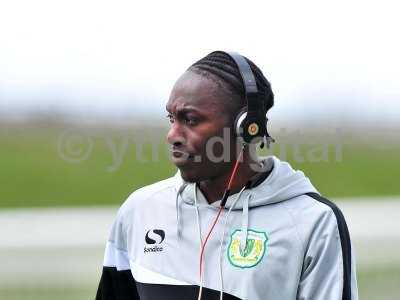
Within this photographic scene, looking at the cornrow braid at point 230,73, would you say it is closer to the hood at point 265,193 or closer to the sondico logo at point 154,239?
the hood at point 265,193

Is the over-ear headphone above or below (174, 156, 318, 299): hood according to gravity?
above

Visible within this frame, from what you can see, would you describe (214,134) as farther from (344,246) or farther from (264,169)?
(344,246)

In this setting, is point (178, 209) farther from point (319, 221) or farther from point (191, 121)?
point (319, 221)

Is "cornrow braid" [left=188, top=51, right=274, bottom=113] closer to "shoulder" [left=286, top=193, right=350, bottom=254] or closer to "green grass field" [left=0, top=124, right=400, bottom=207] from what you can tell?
"shoulder" [left=286, top=193, right=350, bottom=254]

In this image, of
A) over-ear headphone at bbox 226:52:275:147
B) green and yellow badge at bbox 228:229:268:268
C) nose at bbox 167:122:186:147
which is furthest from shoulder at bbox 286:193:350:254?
nose at bbox 167:122:186:147

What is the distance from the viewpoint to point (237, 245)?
8.48 ft

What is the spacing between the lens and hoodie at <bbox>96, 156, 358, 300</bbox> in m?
2.50

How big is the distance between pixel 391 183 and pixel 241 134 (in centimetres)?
1490

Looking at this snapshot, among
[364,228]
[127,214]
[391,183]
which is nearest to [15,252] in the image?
[364,228]

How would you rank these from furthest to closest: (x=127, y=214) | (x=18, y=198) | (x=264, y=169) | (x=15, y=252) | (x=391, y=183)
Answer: (x=391, y=183) → (x=18, y=198) → (x=15, y=252) → (x=127, y=214) → (x=264, y=169)

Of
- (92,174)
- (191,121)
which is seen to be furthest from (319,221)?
(92,174)

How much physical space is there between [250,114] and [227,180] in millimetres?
245

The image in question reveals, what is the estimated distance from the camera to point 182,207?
274 centimetres

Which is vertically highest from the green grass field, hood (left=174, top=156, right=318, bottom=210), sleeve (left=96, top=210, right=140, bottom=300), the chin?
the chin
